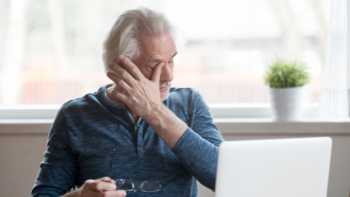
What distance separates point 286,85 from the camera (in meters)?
2.33

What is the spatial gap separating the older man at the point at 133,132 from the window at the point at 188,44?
77 centimetres

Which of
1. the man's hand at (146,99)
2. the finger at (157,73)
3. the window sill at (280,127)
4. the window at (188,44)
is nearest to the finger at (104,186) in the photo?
the man's hand at (146,99)

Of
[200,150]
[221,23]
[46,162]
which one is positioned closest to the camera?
[200,150]

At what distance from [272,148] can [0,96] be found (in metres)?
1.69

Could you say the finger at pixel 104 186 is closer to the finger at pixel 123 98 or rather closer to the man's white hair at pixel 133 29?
the finger at pixel 123 98

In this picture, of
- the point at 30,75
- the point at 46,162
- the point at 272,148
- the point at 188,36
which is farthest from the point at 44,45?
the point at 272,148

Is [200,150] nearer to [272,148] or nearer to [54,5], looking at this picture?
[272,148]

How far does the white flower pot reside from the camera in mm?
2324

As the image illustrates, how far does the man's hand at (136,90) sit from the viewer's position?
1.62m

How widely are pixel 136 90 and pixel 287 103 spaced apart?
88 cm

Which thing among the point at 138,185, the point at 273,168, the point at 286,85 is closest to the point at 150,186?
the point at 138,185

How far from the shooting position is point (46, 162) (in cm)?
174

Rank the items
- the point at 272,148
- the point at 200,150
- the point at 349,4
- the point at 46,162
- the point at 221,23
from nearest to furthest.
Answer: the point at 272,148 < the point at 200,150 < the point at 46,162 < the point at 349,4 < the point at 221,23

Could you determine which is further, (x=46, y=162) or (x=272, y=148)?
(x=46, y=162)
